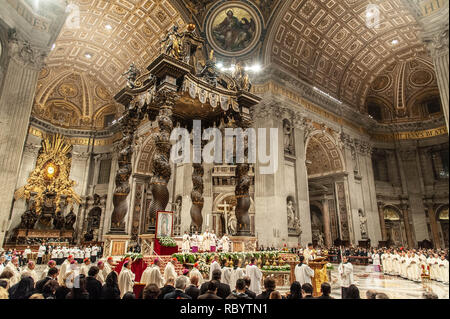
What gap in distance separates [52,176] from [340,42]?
67.7 ft

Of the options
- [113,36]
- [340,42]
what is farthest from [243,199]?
[340,42]

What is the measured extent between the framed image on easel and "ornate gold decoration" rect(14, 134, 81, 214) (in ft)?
48.7

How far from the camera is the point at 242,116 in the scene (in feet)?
28.1

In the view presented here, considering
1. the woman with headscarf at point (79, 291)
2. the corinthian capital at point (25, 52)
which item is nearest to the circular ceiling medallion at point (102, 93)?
the corinthian capital at point (25, 52)

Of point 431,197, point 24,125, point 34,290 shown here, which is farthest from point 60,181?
point 431,197

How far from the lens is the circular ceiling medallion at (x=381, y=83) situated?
67.8 ft

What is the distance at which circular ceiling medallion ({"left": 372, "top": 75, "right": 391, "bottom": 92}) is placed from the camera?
67.8 ft

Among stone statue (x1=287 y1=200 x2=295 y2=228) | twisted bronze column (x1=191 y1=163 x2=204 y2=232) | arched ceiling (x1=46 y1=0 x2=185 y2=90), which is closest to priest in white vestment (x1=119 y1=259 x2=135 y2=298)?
twisted bronze column (x1=191 y1=163 x2=204 y2=232)

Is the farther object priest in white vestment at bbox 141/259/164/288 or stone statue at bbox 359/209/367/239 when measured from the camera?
stone statue at bbox 359/209/367/239

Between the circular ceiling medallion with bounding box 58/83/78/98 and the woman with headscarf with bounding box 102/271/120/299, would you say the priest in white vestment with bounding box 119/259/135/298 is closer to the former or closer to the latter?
the woman with headscarf with bounding box 102/271/120/299

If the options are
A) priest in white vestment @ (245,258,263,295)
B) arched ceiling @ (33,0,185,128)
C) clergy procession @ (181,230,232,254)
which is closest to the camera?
priest in white vestment @ (245,258,263,295)

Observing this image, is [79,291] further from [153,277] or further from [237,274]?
[237,274]

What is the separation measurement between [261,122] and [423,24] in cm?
1047
